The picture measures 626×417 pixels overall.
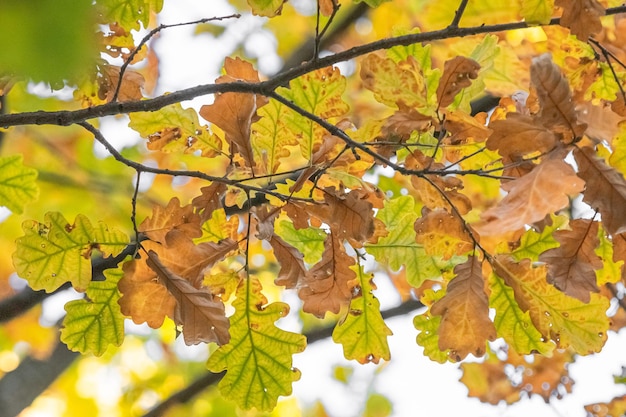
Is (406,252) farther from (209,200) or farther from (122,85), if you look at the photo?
(122,85)

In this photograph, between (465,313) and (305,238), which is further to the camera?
(305,238)

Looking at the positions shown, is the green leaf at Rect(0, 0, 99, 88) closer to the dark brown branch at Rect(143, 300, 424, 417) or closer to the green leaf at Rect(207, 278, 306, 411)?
the green leaf at Rect(207, 278, 306, 411)

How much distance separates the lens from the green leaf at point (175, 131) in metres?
0.88

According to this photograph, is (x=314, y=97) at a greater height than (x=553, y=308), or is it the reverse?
(x=314, y=97)

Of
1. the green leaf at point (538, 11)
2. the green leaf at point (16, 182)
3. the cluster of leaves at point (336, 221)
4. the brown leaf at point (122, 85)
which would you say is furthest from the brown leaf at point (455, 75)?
the green leaf at point (16, 182)

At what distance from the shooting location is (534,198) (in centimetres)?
55

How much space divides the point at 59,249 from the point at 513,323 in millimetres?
653

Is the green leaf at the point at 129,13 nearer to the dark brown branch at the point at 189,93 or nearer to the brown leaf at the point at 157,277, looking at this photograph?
the dark brown branch at the point at 189,93

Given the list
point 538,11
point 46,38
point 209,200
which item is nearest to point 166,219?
point 209,200

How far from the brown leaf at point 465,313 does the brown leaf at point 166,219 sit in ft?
1.15

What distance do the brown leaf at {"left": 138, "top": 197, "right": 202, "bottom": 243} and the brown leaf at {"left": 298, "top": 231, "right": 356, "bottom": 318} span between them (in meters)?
0.18

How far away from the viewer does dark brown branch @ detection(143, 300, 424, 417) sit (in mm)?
1493

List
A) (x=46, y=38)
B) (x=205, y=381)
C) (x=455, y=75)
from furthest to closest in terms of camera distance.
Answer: (x=205, y=381)
(x=455, y=75)
(x=46, y=38)

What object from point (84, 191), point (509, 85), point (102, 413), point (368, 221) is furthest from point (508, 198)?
point (102, 413)
